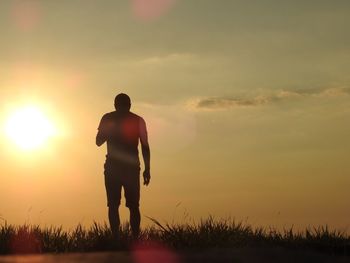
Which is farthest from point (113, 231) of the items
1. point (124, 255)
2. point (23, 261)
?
point (23, 261)

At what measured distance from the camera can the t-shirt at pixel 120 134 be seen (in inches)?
456

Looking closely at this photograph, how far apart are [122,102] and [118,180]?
1294mm

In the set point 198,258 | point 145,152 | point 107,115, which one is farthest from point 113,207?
point 198,258

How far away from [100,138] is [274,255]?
521 centimetres

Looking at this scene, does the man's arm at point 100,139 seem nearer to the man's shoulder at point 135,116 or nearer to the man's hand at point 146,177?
the man's shoulder at point 135,116

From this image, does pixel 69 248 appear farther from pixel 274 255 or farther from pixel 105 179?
pixel 274 255

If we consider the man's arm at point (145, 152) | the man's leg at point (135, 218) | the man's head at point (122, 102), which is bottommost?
the man's leg at point (135, 218)

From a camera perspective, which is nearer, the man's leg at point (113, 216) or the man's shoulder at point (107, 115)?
the man's leg at point (113, 216)

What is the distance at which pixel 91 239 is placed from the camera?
10.3 meters

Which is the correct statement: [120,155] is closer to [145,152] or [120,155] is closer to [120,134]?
[120,134]

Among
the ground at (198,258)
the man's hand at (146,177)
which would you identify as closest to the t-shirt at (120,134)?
the man's hand at (146,177)

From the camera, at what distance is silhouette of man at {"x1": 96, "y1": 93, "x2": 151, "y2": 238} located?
1156 cm

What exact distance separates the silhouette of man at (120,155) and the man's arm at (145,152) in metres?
0.04

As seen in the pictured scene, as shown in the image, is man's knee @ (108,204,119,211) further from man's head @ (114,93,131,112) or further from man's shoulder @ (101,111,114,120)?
man's head @ (114,93,131,112)
